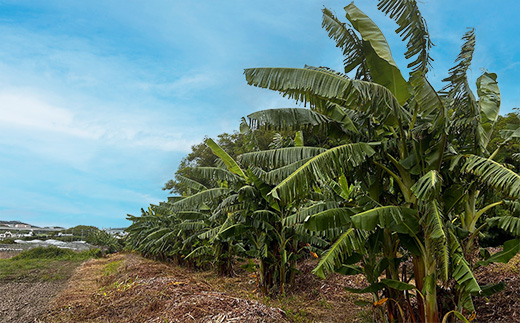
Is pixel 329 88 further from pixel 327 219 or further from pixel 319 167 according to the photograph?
pixel 327 219

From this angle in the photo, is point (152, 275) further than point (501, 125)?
No

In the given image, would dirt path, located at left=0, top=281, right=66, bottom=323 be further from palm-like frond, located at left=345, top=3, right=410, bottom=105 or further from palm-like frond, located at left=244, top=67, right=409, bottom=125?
palm-like frond, located at left=345, top=3, right=410, bottom=105

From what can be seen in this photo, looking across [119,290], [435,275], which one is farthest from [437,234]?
[119,290]

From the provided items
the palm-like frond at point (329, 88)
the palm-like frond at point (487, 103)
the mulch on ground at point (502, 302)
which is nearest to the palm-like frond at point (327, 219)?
the palm-like frond at point (329, 88)

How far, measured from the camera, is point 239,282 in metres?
10.5

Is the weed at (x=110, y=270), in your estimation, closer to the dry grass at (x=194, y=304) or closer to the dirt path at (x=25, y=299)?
the dirt path at (x=25, y=299)

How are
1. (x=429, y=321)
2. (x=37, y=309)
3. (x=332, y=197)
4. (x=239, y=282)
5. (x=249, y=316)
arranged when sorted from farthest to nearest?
1. (x=239, y=282)
2. (x=332, y=197)
3. (x=37, y=309)
4. (x=249, y=316)
5. (x=429, y=321)

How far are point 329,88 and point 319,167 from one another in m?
1.10

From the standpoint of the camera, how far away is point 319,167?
4.59 m

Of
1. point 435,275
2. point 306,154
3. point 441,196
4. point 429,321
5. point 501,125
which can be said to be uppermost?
point 501,125

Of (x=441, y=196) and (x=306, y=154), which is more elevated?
(x=306, y=154)

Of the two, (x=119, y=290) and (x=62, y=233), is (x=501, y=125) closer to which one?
(x=119, y=290)

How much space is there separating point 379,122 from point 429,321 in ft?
9.26

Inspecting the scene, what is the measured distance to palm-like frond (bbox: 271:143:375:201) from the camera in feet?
14.8
